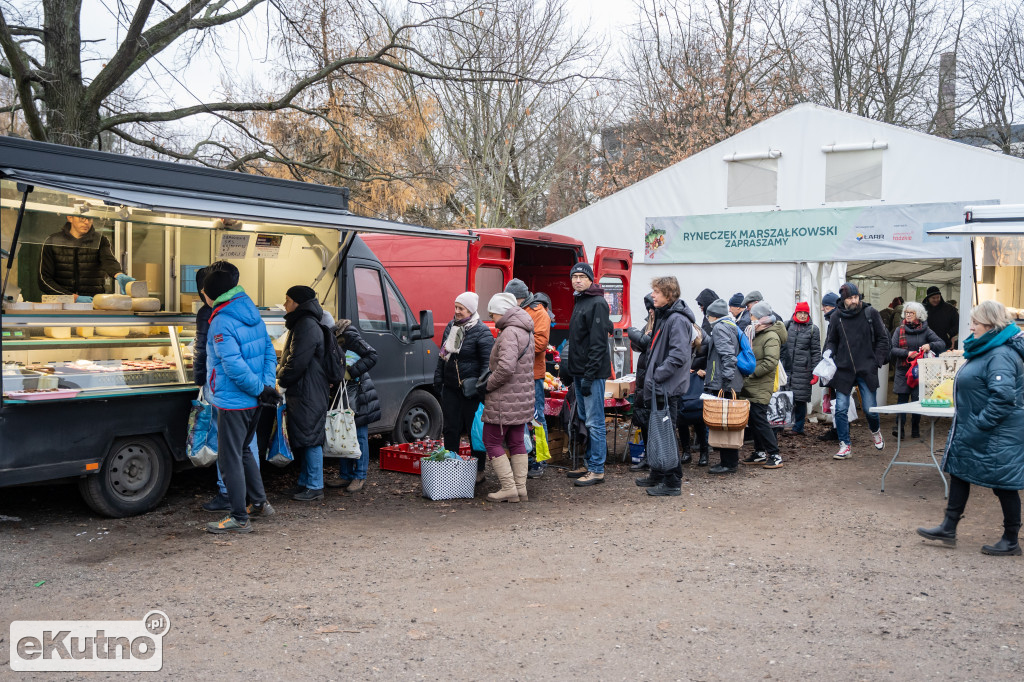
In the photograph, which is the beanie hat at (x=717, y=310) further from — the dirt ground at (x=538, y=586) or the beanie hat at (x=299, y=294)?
the beanie hat at (x=299, y=294)

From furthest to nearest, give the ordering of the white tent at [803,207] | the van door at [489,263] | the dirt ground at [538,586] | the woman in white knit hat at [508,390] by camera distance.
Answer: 1. the white tent at [803,207]
2. the van door at [489,263]
3. the woman in white knit hat at [508,390]
4. the dirt ground at [538,586]

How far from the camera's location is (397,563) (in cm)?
549

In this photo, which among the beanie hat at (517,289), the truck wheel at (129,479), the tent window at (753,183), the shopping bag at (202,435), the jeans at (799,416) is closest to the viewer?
the truck wheel at (129,479)

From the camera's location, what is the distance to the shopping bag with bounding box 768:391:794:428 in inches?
425

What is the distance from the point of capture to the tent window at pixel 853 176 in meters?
11.7

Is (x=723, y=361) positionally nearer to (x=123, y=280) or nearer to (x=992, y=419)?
(x=992, y=419)

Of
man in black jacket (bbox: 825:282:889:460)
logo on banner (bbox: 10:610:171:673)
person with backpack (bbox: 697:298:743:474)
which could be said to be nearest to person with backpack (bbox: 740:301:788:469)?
person with backpack (bbox: 697:298:743:474)

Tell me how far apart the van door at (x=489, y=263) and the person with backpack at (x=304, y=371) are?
12.2 feet

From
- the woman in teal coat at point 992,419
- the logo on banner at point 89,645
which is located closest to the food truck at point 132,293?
the logo on banner at point 89,645

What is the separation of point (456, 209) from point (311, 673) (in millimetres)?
21182

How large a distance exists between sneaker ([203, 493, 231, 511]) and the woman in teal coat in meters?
5.16

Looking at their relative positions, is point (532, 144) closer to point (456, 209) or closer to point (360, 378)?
point (456, 209)

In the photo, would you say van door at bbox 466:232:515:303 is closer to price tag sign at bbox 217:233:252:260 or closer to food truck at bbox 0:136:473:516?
food truck at bbox 0:136:473:516

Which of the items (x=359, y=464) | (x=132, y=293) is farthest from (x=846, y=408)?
(x=132, y=293)
